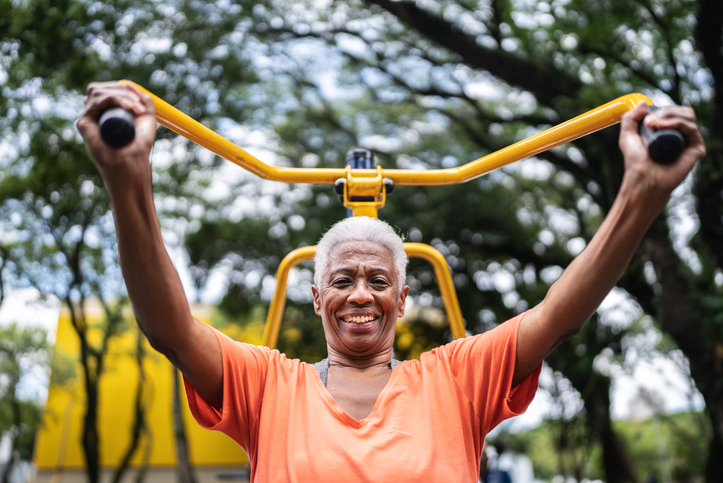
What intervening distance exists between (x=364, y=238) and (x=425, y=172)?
20.3 inches

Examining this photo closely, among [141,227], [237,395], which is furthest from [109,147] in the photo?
[237,395]

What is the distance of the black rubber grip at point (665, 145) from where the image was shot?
0.99 m

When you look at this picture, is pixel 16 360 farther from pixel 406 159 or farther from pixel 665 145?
pixel 665 145

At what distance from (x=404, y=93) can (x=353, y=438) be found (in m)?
9.69

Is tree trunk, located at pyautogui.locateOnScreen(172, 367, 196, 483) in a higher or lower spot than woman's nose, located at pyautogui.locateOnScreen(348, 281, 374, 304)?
lower

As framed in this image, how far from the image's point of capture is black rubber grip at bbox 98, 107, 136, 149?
3.14 ft

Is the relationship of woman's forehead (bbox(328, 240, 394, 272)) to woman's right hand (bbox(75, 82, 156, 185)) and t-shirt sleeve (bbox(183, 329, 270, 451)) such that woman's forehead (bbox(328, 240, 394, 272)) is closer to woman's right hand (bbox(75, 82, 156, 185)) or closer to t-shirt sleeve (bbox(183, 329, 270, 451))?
t-shirt sleeve (bbox(183, 329, 270, 451))

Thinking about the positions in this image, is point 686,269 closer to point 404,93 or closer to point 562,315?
point 404,93

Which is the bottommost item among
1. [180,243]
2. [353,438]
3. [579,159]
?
[180,243]

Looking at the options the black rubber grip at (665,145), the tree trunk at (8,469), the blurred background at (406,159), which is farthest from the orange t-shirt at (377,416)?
the tree trunk at (8,469)

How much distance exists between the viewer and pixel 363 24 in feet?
29.8

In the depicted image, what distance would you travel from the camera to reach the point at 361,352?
1550 millimetres

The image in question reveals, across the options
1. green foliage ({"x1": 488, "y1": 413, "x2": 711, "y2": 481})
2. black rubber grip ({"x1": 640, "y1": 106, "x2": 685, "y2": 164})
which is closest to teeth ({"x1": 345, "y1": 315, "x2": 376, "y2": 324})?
black rubber grip ({"x1": 640, "y1": 106, "x2": 685, "y2": 164})

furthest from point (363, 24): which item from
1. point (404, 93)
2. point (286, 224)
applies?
point (286, 224)
